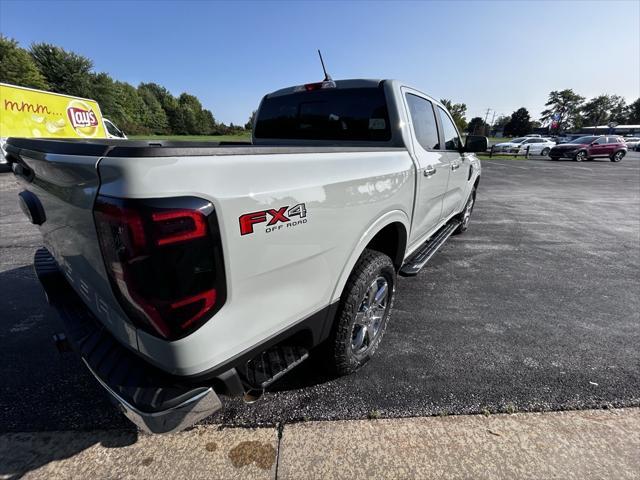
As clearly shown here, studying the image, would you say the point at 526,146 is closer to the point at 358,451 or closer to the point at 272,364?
the point at 358,451

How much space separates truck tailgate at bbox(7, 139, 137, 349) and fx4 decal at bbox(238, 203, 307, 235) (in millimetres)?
499

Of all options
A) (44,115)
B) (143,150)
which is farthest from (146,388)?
(44,115)

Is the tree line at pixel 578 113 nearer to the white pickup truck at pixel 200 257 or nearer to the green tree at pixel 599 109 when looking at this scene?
the green tree at pixel 599 109

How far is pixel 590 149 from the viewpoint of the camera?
887 inches

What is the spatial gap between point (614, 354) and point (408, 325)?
5.29 feet

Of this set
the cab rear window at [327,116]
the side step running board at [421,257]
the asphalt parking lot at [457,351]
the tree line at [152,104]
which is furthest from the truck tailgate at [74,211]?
the tree line at [152,104]

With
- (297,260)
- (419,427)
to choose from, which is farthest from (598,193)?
(297,260)

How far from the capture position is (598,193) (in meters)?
10.4

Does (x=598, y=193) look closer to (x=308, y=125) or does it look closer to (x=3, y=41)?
(x=308, y=125)

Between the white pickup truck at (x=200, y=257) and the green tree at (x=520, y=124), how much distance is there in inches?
4270

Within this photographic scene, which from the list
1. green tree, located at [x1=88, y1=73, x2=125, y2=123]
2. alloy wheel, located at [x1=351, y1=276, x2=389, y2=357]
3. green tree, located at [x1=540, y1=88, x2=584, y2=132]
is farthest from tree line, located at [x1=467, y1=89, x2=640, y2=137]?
alloy wheel, located at [x1=351, y1=276, x2=389, y2=357]

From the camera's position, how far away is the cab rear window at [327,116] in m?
2.68

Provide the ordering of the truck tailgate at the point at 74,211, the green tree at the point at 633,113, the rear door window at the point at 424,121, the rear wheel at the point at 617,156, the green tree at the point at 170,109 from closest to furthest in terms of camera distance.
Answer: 1. the truck tailgate at the point at 74,211
2. the rear door window at the point at 424,121
3. the rear wheel at the point at 617,156
4. the green tree at the point at 170,109
5. the green tree at the point at 633,113

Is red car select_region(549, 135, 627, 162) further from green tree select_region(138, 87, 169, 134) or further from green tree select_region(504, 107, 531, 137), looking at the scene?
green tree select_region(504, 107, 531, 137)
